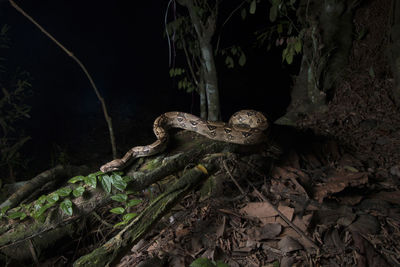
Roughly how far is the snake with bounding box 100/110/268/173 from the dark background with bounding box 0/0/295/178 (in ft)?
15.4

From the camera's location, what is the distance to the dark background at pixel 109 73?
8.52 m

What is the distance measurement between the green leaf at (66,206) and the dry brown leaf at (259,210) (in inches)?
89.7

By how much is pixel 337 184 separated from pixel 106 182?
348cm

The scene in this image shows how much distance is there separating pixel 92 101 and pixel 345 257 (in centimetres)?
1049

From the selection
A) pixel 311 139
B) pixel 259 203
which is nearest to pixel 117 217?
pixel 259 203

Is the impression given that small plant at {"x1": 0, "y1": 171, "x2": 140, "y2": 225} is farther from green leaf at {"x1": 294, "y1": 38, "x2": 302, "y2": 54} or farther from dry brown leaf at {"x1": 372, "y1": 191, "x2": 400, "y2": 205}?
green leaf at {"x1": 294, "y1": 38, "x2": 302, "y2": 54}

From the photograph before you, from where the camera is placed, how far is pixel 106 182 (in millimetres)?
2986

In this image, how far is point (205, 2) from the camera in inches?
213

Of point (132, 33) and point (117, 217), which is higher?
point (132, 33)

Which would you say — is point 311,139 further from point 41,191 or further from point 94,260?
point 41,191

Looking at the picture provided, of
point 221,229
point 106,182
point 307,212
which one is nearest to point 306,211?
point 307,212

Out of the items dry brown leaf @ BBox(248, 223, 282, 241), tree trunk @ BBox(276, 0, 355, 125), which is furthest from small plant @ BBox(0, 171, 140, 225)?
tree trunk @ BBox(276, 0, 355, 125)

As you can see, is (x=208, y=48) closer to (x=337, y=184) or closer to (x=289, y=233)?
(x=337, y=184)

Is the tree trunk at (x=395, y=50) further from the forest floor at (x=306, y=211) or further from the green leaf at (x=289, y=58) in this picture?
the green leaf at (x=289, y=58)
